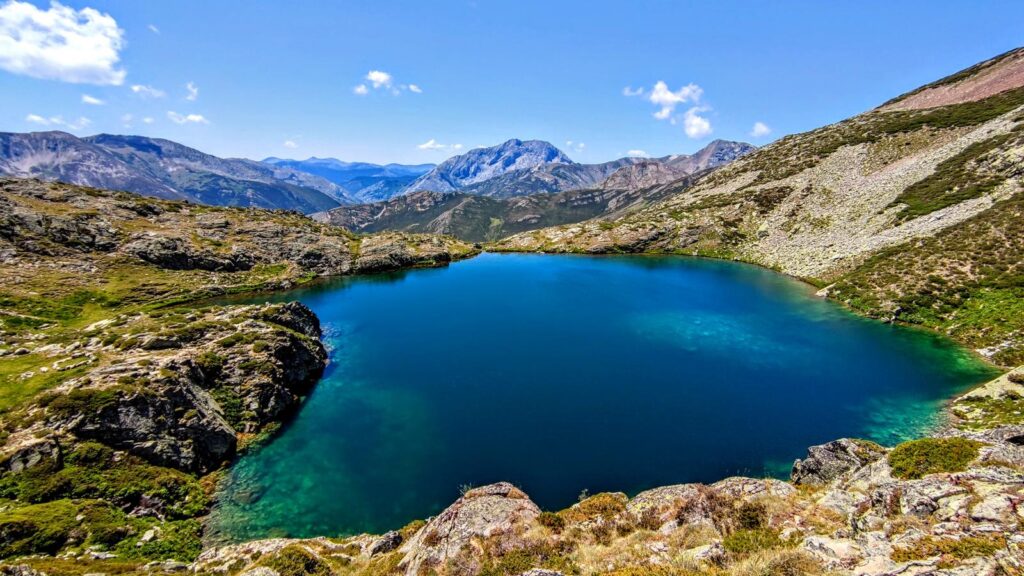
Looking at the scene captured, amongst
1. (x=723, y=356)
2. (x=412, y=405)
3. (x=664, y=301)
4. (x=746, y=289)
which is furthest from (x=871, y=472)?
(x=746, y=289)

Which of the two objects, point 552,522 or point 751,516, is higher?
point 751,516

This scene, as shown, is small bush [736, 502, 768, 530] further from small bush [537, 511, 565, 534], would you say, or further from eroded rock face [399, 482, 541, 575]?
eroded rock face [399, 482, 541, 575]

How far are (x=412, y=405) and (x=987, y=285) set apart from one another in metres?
72.1

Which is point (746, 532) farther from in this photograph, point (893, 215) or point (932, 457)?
point (893, 215)

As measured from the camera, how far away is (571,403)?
37250 millimetres

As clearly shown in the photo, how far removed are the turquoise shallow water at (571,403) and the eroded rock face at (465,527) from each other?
878cm

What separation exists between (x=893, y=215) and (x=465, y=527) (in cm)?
10394

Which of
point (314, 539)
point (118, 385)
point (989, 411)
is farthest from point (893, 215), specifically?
point (118, 385)

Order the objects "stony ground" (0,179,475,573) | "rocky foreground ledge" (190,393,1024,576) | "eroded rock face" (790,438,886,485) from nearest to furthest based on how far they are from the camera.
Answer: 1. "rocky foreground ledge" (190,393,1024,576)
2. "eroded rock face" (790,438,886,485)
3. "stony ground" (0,179,475,573)

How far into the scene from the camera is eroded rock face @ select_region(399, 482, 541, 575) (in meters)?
16.1

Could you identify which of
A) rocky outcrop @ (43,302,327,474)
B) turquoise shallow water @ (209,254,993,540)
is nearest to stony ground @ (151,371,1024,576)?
turquoise shallow water @ (209,254,993,540)

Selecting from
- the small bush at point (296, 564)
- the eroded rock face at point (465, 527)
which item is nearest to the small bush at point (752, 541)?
the eroded rock face at point (465, 527)

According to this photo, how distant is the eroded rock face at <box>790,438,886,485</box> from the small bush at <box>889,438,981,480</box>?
466cm

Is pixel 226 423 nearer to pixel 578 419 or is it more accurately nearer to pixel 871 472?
pixel 578 419
